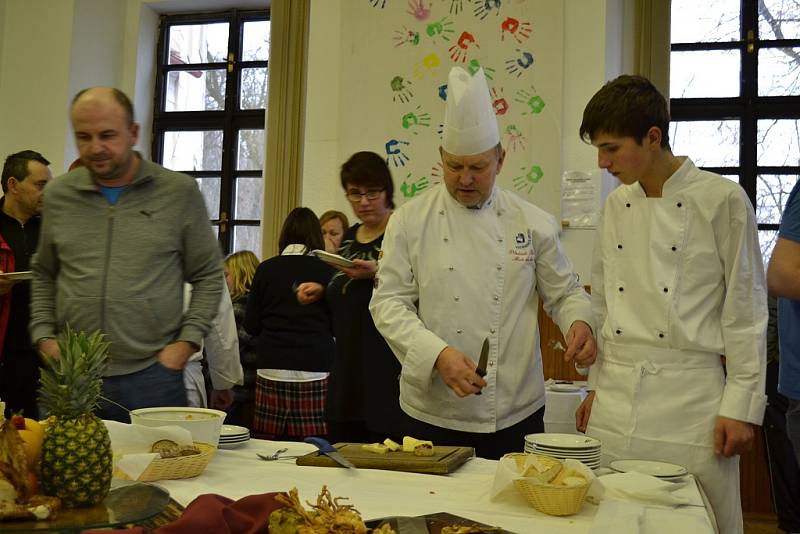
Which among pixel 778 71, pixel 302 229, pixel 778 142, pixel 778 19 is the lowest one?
pixel 302 229

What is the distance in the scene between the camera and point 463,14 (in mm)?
5035

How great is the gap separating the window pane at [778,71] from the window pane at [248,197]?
378cm

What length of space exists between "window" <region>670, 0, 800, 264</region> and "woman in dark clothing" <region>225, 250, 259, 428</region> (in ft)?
Answer: 10.3

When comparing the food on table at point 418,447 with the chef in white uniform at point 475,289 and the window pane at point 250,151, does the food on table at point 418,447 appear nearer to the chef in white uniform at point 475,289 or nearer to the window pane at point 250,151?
the chef in white uniform at point 475,289

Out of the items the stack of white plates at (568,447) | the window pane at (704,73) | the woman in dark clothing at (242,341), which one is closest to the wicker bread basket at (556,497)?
the stack of white plates at (568,447)

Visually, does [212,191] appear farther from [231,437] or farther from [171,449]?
[171,449]

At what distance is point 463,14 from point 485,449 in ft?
11.9

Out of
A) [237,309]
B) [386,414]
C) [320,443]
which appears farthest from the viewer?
[237,309]

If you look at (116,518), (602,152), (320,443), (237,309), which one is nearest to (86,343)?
(116,518)

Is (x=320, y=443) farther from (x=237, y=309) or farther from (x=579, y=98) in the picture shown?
(x=579, y=98)

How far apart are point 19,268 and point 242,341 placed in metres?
1.14

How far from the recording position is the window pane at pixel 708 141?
5523mm

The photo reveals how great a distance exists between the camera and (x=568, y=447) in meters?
1.61

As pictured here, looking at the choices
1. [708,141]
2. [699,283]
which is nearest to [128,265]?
[699,283]
